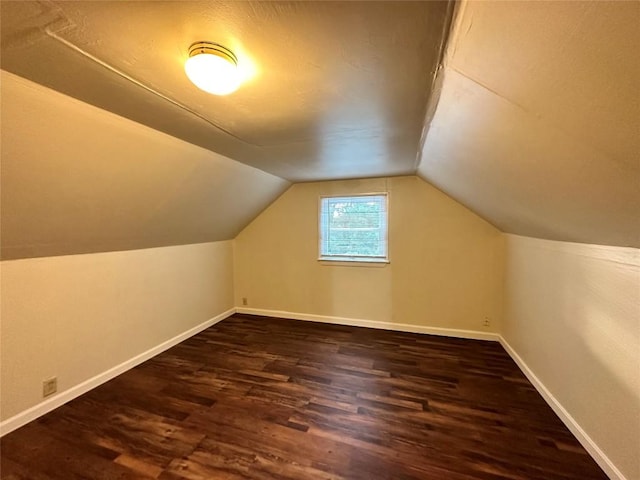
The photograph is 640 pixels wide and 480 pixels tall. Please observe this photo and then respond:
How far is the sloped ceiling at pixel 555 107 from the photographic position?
2.26 ft

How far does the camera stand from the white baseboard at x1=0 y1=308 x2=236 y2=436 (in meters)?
1.89

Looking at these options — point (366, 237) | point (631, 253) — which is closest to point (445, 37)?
point (631, 253)

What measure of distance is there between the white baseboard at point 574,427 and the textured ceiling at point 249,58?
7.57ft

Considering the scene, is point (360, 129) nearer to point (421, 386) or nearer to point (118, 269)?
point (421, 386)

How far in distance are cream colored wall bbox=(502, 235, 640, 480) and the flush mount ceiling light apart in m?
2.20

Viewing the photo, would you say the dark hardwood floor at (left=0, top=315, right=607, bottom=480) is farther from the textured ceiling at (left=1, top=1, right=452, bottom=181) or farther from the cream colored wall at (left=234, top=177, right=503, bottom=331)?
the textured ceiling at (left=1, top=1, right=452, bottom=181)

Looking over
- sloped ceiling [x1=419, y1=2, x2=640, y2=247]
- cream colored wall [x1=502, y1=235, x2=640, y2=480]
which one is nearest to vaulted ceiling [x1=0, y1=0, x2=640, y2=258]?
sloped ceiling [x1=419, y1=2, x2=640, y2=247]

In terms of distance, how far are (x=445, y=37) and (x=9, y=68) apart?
5.99 feet

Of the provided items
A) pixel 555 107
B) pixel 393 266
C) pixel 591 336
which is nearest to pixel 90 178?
pixel 555 107

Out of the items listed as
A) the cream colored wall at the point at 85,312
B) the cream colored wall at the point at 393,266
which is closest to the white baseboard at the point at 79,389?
the cream colored wall at the point at 85,312

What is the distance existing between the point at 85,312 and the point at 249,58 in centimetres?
254

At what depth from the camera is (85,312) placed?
235 cm

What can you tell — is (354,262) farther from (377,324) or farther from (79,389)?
(79,389)

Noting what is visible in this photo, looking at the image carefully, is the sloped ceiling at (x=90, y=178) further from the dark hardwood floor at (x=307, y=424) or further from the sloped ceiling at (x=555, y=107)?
the sloped ceiling at (x=555, y=107)
